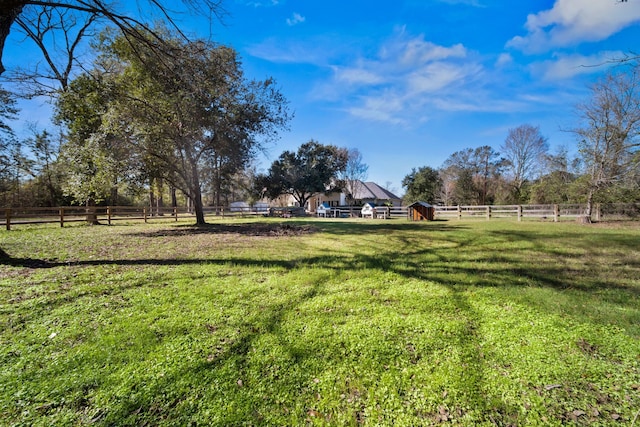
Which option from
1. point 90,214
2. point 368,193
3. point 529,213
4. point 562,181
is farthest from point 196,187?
point 368,193

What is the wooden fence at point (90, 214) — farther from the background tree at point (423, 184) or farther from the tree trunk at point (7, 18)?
the background tree at point (423, 184)

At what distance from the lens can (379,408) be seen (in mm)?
2205

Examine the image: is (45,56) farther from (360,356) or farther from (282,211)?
(282,211)

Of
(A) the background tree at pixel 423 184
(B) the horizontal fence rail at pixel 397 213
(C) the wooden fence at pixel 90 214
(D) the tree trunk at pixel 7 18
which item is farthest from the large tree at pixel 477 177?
(D) the tree trunk at pixel 7 18

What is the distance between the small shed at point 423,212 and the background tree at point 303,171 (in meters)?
18.9

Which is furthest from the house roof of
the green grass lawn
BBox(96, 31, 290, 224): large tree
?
the green grass lawn

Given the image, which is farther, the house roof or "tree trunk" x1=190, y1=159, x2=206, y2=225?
the house roof

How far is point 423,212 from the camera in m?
19.2

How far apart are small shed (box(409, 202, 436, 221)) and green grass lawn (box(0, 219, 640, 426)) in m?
13.5

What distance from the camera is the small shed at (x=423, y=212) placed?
62.5 feet

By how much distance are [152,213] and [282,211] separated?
1307cm

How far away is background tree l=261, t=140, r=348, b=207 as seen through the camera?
3666 centimetres

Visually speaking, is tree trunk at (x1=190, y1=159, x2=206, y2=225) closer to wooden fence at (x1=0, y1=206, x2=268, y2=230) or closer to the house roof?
wooden fence at (x1=0, y1=206, x2=268, y2=230)

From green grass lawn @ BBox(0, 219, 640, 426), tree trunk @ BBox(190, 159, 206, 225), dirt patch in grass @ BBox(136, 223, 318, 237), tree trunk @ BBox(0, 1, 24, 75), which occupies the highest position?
tree trunk @ BBox(0, 1, 24, 75)
